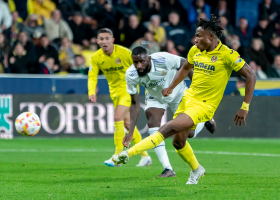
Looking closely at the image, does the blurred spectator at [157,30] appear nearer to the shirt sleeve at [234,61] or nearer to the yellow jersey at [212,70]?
the yellow jersey at [212,70]

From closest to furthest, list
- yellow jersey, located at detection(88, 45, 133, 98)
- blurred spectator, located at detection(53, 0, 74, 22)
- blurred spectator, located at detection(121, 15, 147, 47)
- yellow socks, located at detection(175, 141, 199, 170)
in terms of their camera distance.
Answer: yellow socks, located at detection(175, 141, 199, 170), yellow jersey, located at detection(88, 45, 133, 98), blurred spectator, located at detection(121, 15, 147, 47), blurred spectator, located at detection(53, 0, 74, 22)

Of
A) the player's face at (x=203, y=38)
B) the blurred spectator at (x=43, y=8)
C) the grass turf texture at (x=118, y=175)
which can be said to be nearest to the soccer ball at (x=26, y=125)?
the grass turf texture at (x=118, y=175)

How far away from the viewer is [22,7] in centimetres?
1642

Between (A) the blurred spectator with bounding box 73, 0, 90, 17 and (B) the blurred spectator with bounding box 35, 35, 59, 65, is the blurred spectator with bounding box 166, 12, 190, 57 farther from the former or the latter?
(B) the blurred spectator with bounding box 35, 35, 59, 65

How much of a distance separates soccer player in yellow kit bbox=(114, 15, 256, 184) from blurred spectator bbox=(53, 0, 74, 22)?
414 inches

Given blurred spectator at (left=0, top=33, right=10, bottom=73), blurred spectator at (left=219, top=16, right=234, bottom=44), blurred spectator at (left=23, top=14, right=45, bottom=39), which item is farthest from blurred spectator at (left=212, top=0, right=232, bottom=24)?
blurred spectator at (left=0, top=33, right=10, bottom=73)

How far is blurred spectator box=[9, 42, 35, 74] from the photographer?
1437 cm

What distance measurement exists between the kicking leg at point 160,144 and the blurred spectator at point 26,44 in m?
7.64

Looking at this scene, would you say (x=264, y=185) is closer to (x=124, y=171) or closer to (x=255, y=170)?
(x=255, y=170)

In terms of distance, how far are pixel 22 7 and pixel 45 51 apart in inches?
97.4

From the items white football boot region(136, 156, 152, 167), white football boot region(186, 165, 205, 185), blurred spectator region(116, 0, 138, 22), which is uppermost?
blurred spectator region(116, 0, 138, 22)

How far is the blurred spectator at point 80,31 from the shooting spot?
632 inches

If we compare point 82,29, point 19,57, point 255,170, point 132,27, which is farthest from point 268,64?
point 255,170

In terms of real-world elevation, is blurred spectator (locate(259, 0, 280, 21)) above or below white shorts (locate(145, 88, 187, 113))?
above
